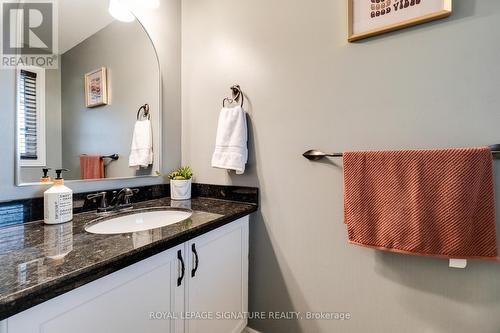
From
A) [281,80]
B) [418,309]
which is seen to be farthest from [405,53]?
[418,309]

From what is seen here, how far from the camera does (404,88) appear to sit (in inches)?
36.6

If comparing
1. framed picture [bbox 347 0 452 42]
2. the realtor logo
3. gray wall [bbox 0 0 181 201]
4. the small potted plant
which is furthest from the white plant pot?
framed picture [bbox 347 0 452 42]

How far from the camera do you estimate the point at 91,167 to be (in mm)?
1125

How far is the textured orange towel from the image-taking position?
772mm

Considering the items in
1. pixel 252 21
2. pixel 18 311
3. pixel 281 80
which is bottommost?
pixel 18 311

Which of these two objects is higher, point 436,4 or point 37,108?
point 436,4

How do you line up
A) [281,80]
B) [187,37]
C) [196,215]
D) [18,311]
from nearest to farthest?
[18,311] → [196,215] → [281,80] → [187,37]

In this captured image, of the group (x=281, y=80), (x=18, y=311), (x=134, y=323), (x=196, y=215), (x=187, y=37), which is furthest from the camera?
(x=187, y=37)

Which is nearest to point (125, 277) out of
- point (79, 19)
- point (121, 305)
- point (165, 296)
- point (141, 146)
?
point (121, 305)

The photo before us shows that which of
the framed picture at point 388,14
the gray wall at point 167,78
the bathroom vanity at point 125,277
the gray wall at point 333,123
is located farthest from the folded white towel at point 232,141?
the framed picture at point 388,14

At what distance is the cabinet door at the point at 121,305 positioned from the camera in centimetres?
51

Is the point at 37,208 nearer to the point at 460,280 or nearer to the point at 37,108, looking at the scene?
the point at 37,108

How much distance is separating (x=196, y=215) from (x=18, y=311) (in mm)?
665

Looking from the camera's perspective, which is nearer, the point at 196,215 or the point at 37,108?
the point at 37,108
